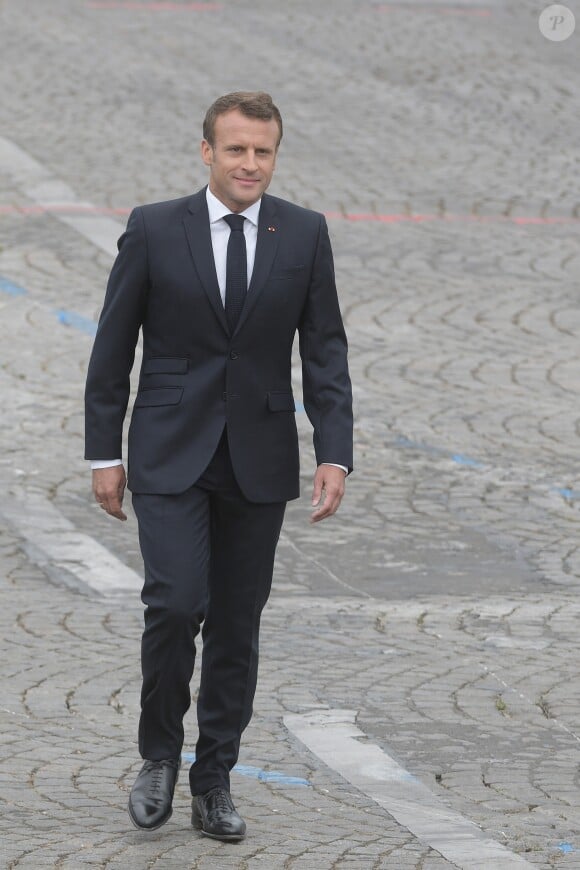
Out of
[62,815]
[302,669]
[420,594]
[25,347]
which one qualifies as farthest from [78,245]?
[62,815]

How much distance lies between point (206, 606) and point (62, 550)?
3.82 meters

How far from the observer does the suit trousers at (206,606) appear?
17.0ft

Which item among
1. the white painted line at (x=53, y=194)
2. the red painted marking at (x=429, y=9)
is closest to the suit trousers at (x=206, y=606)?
the white painted line at (x=53, y=194)

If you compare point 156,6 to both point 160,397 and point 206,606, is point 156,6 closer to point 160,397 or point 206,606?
point 160,397

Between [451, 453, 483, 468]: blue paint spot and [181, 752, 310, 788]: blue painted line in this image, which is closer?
[181, 752, 310, 788]: blue painted line

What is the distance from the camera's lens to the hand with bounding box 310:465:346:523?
5.33 m

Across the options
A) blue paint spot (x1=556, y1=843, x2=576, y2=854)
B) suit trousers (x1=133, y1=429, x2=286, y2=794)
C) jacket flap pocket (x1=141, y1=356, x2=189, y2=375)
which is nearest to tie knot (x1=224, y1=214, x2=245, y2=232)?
jacket flap pocket (x1=141, y1=356, x2=189, y2=375)

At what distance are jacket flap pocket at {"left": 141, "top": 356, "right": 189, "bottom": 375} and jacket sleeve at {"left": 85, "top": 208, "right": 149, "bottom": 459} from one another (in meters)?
0.07

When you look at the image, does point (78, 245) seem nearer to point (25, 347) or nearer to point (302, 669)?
point (25, 347)

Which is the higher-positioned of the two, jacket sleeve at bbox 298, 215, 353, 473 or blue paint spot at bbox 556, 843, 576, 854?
Result: jacket sleeve at bbox 298, 215, 353, 473

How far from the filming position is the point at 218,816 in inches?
210

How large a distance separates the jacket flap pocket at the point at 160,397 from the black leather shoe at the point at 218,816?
1.12m

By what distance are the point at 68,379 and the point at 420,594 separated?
3.84 metres

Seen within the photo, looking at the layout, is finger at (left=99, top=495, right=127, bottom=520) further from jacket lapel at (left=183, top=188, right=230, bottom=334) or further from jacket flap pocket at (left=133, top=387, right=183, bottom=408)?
jacket lapel at (left=183, top=188, right=230, bottom=334)
